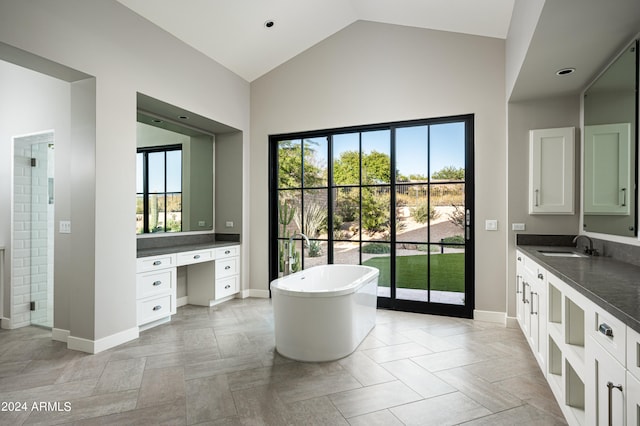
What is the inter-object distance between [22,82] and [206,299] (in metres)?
3.21

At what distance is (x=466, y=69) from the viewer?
4.12 meters

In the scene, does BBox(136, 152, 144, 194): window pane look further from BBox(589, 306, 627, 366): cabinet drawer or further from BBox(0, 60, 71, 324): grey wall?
BBox(589, 306, 627, 366): cabinet drawer

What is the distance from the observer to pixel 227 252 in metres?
4.95

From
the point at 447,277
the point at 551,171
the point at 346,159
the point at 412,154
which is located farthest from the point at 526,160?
the point at 346,159

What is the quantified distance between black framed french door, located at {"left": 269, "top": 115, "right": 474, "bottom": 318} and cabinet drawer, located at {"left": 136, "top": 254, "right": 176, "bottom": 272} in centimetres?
158

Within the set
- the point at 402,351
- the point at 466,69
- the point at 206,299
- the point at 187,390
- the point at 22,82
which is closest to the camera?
the point at 187,390

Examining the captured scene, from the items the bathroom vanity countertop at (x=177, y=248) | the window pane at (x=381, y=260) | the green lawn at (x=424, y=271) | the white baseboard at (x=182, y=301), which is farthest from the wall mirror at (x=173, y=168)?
the green lawn at (x=424, y=271)

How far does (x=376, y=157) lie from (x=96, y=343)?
3.64 metres

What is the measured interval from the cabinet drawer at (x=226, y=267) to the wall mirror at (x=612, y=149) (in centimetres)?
414

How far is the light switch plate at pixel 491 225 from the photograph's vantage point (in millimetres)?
3999

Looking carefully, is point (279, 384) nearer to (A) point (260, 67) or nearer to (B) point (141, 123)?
(B) point (141, 123)

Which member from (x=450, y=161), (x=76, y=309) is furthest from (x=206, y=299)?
(x=450, y=161)

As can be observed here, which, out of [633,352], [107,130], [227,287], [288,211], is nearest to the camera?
[633,352]

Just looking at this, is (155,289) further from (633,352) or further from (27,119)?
(633,352)
